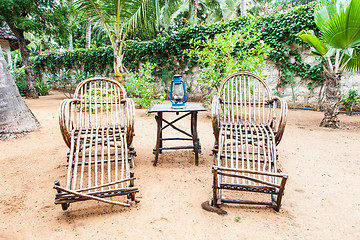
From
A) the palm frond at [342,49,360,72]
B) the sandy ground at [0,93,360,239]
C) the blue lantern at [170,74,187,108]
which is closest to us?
the sandy ground at [0,93,360,239]

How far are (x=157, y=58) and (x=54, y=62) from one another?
684 centimetres

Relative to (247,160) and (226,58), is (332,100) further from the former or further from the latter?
(247,160)

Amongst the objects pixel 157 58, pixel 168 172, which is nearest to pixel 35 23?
pixel 157 58

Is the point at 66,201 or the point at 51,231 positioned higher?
the point at 66,201

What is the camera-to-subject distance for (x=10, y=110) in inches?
129

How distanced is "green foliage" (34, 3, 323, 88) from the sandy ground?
289cm

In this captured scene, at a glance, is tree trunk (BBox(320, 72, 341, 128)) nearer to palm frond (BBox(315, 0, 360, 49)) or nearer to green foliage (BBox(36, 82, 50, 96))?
palm frond (BBox(315, 0, 360, 49))

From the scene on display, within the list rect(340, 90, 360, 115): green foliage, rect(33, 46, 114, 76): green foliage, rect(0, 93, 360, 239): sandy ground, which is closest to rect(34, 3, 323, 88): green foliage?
rect(33, 46, 114, 76): green foliage

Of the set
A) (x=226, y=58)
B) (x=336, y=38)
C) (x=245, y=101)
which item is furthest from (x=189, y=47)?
(x=245, y=101)

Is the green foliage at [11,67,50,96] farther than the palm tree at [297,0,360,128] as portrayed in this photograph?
Yes

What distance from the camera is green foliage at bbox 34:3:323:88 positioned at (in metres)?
5.45

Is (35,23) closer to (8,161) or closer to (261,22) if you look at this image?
(8,161)

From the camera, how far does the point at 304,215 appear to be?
158 cm

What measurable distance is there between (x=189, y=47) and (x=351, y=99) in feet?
15.6
